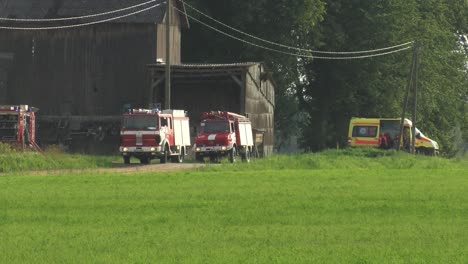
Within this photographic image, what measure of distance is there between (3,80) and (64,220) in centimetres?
4364

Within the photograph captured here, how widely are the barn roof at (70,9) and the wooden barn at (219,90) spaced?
383 centimetres

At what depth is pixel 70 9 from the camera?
60750 mm

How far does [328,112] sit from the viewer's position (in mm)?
81188

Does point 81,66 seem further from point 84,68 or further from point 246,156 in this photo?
point 246,156

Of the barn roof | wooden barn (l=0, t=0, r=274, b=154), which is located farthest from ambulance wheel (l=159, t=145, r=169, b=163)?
the barn roof

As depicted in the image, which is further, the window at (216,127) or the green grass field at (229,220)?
the window at (216,127)

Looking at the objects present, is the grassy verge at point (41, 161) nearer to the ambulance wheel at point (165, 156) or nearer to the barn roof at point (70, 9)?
the ambulance wheel at point (165, 156)

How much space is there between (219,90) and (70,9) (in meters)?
9.90

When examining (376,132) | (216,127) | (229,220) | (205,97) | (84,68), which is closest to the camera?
(229,220)

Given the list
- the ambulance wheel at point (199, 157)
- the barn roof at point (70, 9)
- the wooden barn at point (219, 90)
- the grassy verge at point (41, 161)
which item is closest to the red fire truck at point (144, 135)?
the grassy verge at point (41, 161)

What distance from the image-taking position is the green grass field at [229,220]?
562 inches

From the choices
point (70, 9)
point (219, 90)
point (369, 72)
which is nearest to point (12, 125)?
point (70, 9)

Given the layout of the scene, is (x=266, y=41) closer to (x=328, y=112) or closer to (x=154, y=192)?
(x=328, y=112)

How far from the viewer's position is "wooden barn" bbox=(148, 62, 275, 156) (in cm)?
5816
